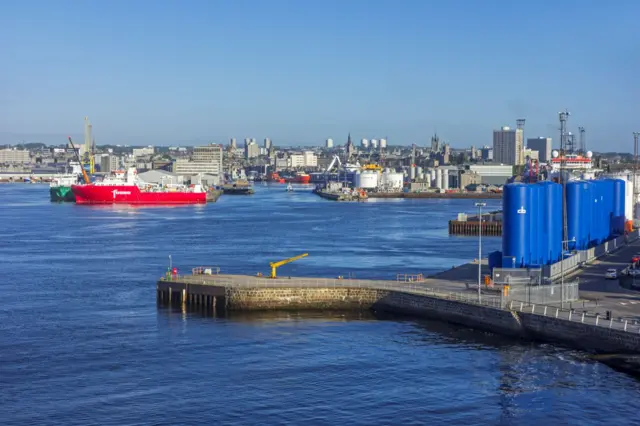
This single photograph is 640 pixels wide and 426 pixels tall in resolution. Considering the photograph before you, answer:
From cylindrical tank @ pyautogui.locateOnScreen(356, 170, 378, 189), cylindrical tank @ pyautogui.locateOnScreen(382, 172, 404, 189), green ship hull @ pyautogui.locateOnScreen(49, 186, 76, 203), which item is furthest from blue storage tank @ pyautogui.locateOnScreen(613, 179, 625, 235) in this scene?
cylindrical tank @ pyautogui.locateOnScreen(382, 172, 404, 189)

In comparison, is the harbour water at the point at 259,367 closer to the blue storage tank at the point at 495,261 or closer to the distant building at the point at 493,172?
the blue storage tank at the point at 495,261

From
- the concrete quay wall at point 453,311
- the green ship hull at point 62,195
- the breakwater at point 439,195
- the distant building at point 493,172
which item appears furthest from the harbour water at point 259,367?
the distant building at point 493,172

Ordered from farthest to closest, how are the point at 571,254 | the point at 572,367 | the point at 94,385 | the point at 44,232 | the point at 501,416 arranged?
the point at 44,232 → the point at 571,254 → the point at 572,367 → the point at 94,385 → the point at 501,416

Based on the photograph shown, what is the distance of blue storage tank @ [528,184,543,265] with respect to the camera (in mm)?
32906

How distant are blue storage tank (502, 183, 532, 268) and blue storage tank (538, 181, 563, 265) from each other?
1.29 m

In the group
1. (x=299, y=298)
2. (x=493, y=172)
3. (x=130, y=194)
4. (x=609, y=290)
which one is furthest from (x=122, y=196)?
(x=609, y=290)

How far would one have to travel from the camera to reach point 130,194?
4245 inches

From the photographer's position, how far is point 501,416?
1995 centimetres

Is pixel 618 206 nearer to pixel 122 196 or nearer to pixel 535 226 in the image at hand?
pixel 535 226

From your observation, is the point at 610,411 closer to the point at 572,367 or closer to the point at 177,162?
the point at 572,367

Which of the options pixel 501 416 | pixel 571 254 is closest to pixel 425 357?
pixel 501 416

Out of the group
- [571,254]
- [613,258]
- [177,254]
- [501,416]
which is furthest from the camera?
[177,254]

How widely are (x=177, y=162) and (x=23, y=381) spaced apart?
174 m

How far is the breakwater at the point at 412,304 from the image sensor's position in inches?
976
